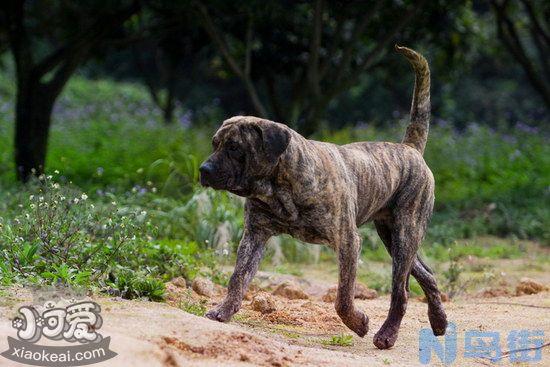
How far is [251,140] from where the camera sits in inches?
248

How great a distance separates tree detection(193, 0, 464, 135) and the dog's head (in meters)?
7.56

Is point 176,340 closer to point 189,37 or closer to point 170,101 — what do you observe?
point 189,37

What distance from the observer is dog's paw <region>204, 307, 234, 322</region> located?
Answer: 263 inches

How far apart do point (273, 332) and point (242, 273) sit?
57 cm

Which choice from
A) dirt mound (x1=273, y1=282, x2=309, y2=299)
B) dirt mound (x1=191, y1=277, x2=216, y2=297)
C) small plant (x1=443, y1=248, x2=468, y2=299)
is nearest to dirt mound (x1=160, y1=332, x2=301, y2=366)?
dirt mound (x1=191, y1=277, x2=216, y2=297)

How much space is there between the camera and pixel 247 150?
248 inches

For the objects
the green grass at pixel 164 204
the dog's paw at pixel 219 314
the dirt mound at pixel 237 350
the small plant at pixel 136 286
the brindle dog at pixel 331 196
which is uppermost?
the brindle dog at pixel 331 196

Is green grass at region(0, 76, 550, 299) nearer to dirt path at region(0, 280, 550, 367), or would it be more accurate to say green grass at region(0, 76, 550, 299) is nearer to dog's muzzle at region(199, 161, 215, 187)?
dirt path at region(0, 280, 550, 367)

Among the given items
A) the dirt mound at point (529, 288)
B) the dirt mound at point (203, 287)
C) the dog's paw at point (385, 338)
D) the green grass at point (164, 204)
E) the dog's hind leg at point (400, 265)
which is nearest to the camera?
the dog's paw at point (385, 338)

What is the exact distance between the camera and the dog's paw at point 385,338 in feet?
22.6

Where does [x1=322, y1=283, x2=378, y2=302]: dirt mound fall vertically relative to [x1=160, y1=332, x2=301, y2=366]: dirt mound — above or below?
below

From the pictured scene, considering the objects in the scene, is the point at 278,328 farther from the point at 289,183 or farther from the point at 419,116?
the point at 419,116

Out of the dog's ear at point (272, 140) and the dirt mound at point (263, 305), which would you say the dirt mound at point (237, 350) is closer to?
the dog's ear at point (272, 140)

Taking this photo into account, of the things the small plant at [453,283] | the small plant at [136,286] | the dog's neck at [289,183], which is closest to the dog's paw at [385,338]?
the dog's neck at [289,183]
